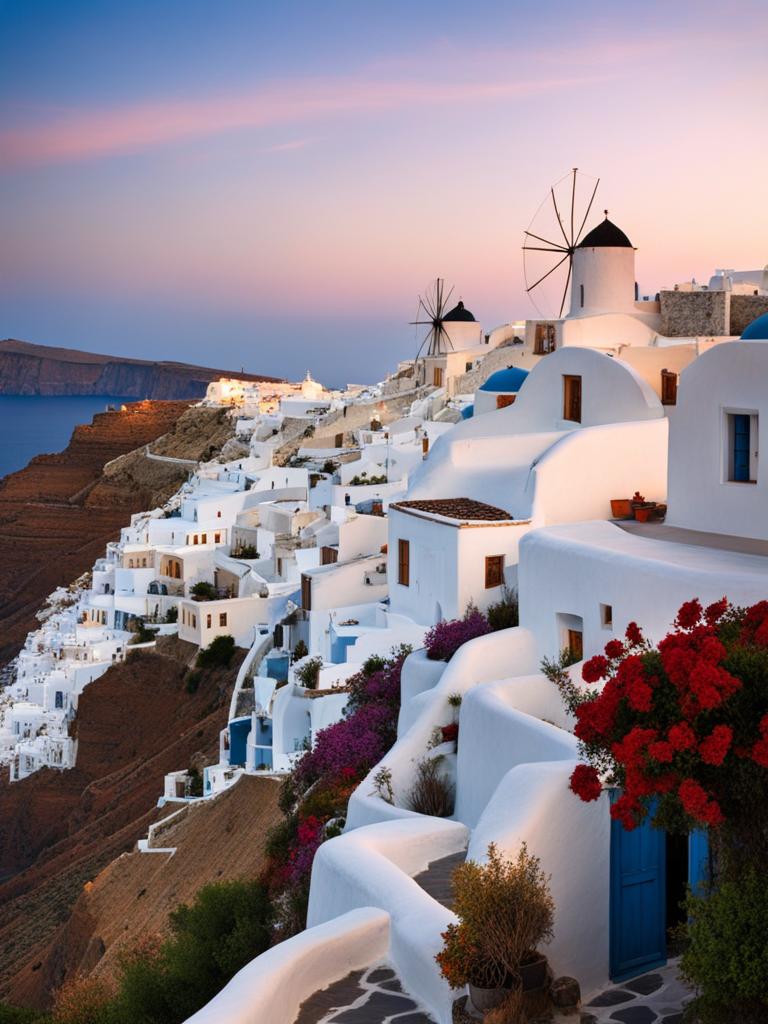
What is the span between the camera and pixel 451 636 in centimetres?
1320

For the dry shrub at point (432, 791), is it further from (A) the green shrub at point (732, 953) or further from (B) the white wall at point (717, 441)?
(A) the green shrub at point (732, 953)

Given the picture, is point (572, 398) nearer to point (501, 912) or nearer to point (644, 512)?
point (644, 512)

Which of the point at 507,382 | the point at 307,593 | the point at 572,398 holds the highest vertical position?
the point at 507,382

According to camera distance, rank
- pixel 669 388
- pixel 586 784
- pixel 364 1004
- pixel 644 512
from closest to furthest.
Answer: pixel 586 784
pixel 364 1004
pixel 644 512
pixel 669 388

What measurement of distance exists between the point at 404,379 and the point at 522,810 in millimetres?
45740

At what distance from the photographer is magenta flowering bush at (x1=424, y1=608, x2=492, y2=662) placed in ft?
42.9

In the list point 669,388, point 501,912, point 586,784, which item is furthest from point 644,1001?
point 669,388

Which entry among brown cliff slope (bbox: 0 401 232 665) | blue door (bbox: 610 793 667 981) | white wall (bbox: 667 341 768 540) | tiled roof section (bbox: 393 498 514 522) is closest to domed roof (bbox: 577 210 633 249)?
tiled roof section (bbox: 393 498 514 522)

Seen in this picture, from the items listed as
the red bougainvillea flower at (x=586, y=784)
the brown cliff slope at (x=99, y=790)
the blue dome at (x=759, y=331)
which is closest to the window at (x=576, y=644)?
the blue dome at (x=759, y=331)

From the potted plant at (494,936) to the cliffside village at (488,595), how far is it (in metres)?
0.25

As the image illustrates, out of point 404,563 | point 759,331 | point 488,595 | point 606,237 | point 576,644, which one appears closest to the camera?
point 759,331

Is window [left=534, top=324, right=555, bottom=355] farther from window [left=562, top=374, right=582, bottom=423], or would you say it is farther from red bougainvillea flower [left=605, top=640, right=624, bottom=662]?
red bougainvillea flower [left=605, top=640, right=624, bottom=662]

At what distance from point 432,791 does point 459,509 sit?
5.79 meters

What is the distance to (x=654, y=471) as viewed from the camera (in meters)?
14.8
